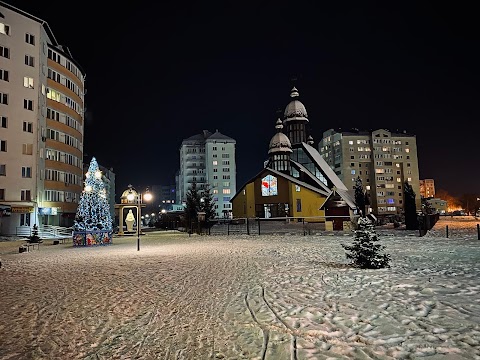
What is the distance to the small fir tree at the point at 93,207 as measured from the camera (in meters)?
25.1

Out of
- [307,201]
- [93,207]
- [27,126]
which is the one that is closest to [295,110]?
[307,201]

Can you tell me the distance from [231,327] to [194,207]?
35115mm

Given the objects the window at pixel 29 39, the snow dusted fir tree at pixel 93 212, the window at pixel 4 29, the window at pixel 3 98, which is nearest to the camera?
the snow dusted fir tree at pixel 93 212

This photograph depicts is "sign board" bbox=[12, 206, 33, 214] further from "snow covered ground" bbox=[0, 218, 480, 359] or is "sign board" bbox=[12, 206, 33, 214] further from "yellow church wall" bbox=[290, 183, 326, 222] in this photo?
"yellow church wall" bbox=[290, 183, 326, 222]

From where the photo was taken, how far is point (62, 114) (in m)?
46.7

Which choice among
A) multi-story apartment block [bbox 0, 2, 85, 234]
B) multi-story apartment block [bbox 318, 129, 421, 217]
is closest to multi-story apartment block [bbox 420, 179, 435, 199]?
multi-story apartment block [bbox 318, 129, 421, 217]

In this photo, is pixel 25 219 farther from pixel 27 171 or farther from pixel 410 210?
pixel 410 210

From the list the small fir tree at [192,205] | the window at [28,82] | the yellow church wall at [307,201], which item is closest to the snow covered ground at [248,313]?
the small fir tree at [192,205]

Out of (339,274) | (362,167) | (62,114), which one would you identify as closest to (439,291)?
(339,274)

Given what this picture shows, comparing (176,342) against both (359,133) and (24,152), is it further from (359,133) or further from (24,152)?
(359,133)

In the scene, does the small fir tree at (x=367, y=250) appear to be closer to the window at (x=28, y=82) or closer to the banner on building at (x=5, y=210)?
the banner on building at (x=5, y=210)

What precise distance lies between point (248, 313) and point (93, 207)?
22.2 m

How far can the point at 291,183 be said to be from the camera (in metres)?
51.3

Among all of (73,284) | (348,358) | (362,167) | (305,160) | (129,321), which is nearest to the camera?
(348,358)
